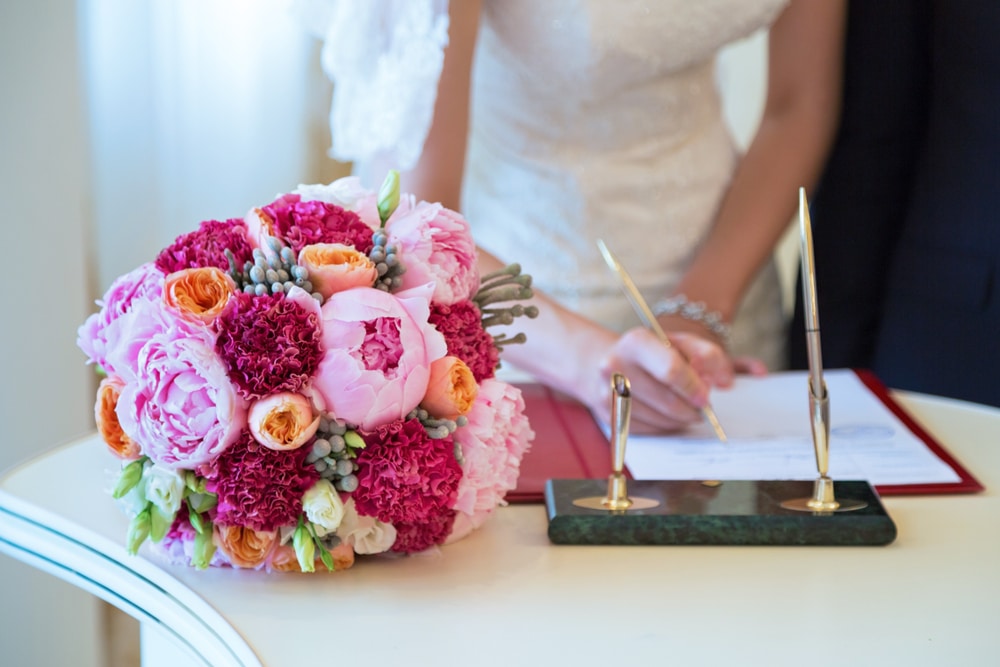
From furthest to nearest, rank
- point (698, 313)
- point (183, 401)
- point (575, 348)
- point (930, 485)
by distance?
point (698, 313) → point (575, 348) → point (930, 485) → point (183, 401)

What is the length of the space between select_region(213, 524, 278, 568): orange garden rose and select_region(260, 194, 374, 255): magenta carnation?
0.62 ft

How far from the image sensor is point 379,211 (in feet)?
2.64

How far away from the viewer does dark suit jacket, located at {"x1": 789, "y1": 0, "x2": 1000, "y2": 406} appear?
4.68 ft

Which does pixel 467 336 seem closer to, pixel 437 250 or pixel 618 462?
pixel 437 250

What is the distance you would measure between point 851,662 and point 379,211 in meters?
0.44

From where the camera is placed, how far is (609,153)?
1.55 meters

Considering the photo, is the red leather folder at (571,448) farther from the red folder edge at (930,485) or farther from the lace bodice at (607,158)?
the lace bodice at (607,158)

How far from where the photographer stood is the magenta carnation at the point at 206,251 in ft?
2.45

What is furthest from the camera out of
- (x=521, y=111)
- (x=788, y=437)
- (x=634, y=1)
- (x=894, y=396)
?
(x=521, y=111)

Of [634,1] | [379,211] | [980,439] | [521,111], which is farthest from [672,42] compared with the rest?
[379,211]

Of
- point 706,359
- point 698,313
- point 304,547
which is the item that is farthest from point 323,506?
point 698,313

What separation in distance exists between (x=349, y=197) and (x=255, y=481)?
22 cm

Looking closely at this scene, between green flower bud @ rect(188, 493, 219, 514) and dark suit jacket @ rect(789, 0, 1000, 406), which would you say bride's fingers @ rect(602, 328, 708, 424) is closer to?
green flower bud @ rect(188, 493, 219, 514)

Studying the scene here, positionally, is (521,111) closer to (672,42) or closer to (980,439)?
(672,42)
